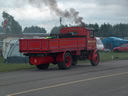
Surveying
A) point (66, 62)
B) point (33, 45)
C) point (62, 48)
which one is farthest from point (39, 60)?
point (66, 62)

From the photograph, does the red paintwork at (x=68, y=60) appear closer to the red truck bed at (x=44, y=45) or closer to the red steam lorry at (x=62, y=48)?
the red steam lorry at (x=62, y=48)

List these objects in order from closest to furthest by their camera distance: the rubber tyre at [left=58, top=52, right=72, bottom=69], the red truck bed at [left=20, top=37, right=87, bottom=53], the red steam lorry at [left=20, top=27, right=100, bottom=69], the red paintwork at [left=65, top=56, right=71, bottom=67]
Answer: the red truck bed at [left=20, top=37, right=87, bottom=53], the red steam lorry at [left=20, top=27, right=100, bottom=69], the rubber tyre at [left=58, top=52, right=72, bottom=69], the red paintwork at [left=65, top=56, right=71, bottom=67]

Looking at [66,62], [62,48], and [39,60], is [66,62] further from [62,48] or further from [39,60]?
[39,60]

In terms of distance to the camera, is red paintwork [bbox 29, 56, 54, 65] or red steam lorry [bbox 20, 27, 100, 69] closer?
red steam lorry [bbox 20, 27, 100, 69]

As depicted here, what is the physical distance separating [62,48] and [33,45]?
6.28 ft

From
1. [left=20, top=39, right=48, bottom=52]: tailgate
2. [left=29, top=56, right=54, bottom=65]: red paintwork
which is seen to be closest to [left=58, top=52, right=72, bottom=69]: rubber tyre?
[left=29, top=56, right=54, bottom=65]: red paintwork

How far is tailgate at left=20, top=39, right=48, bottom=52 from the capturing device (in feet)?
57.3

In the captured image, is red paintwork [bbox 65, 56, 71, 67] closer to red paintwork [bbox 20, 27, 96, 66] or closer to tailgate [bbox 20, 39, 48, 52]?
red paintwork [bbox 20, 27, 96, 66]

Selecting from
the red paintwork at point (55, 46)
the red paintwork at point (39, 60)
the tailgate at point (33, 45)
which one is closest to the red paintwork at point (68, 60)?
A: the red paintwork at point (55, 46)

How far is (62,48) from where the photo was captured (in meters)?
18.5

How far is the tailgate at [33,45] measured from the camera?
687 inches

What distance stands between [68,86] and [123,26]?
→ 77308mm

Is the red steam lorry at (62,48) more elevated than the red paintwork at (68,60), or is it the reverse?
the red steam lorry at (62,48)

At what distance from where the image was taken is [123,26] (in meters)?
86.4
